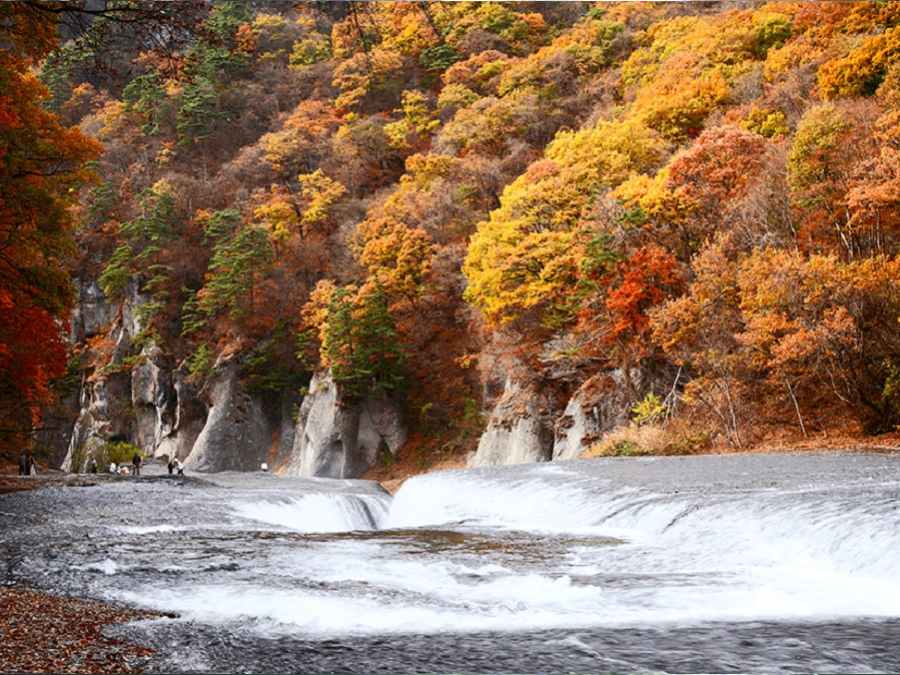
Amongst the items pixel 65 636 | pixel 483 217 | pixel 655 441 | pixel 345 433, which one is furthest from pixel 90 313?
pixel 65 636

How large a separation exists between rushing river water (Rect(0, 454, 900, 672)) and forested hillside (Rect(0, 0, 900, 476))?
180 inches

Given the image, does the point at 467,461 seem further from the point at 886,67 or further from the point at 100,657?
the point at 100,657

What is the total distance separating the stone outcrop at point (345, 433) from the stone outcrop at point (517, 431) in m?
7.65

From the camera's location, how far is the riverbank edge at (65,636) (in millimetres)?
4891

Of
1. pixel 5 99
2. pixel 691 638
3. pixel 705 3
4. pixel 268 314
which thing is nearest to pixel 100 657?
pixel 691 638

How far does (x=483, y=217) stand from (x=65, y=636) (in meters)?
37.7

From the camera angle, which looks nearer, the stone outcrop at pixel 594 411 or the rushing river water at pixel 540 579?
the rushing river water at pixel 540 579

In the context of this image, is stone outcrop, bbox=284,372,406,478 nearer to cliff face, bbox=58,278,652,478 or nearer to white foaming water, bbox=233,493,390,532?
cliff face, bbox=58,278,652,478

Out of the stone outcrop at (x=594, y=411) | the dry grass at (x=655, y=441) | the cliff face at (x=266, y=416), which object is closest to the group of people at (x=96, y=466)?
the cliff face at (x=266, y=416)

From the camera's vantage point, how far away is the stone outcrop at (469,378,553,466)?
31984 mm

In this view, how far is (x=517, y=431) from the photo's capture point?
108 ft

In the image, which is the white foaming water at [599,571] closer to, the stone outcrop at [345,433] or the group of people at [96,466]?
the group of people at [96,466]

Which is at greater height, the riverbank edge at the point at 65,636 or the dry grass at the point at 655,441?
the dry grass at the point at 655,441

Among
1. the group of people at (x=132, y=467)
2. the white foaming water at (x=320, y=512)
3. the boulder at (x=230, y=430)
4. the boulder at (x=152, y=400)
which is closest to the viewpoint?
the white foaming water at (x=320, y=512)
